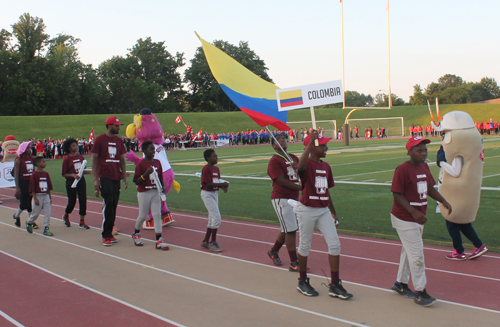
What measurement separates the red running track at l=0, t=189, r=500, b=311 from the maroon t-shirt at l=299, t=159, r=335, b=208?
126 centimetres

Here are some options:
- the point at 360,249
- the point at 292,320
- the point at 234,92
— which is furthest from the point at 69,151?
the point at 292,320

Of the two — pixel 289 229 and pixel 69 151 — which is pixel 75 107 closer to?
pixel 69 151

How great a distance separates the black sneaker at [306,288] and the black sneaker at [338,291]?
185 mm

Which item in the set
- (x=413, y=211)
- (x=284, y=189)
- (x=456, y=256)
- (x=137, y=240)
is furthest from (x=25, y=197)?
(x=456, y=256)

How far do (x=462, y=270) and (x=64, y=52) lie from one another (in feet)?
292

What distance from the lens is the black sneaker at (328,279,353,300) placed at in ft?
16.1

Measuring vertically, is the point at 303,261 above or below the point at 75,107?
below

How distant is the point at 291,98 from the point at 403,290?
2591mm

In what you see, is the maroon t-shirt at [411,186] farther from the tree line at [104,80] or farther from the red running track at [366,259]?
the tree line at [104,80]

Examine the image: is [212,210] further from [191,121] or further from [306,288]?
[191,121]

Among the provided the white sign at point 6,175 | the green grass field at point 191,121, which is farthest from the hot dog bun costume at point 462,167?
the green grass field at point 191,121

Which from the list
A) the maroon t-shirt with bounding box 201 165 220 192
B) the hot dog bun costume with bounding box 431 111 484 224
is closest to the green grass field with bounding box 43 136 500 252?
the hot dog bun costume with bounding box 431 111 484 224

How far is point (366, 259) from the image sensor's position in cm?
653

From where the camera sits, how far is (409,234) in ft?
15.8
